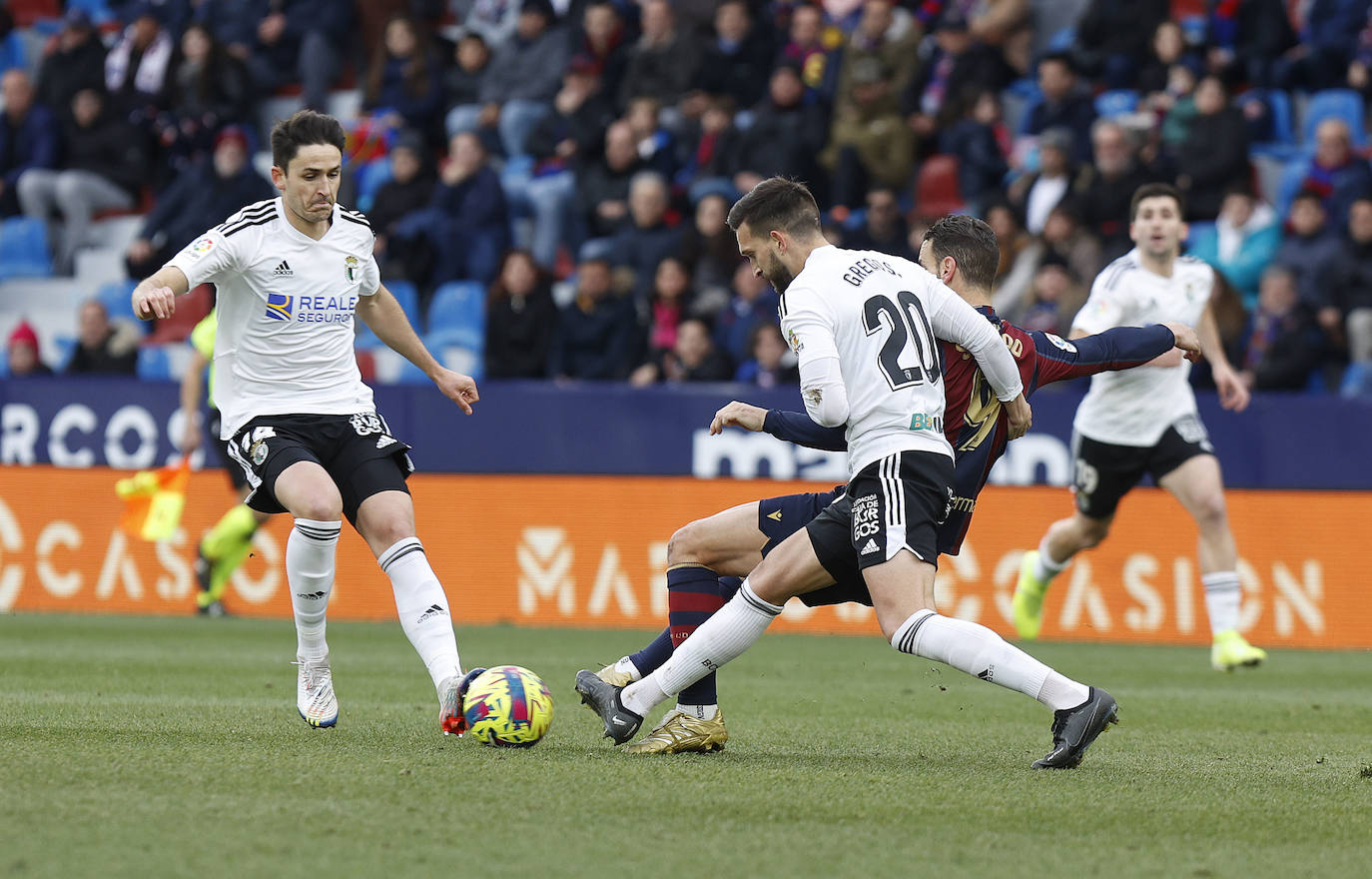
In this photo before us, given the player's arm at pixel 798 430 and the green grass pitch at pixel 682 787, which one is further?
the player's arm at pixel 798 430

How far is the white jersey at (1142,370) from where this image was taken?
962cm

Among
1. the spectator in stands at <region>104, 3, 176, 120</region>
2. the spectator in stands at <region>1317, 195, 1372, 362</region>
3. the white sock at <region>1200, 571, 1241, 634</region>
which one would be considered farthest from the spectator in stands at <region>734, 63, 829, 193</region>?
the spectator in stands at <region>104, 3, 176, 120</region>

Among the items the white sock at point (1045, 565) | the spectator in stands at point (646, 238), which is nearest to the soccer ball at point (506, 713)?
the white sock at point (1045, 565)

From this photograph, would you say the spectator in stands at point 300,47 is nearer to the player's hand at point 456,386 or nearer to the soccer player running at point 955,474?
the player's hand at point 456,386

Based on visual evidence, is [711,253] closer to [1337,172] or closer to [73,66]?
[1337,172]

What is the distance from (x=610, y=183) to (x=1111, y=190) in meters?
4.71

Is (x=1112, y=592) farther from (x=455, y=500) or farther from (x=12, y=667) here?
(x=12, y=667)

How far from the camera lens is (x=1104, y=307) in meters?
9.50

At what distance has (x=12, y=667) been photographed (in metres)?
8.80

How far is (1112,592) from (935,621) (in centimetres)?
699

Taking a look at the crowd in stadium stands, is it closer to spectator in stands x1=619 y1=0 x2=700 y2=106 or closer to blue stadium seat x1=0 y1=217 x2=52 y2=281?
spectator in stands x1=619 y1=0 x2=700 y2=106

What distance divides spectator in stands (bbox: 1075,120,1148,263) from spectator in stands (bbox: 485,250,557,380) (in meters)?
4.39

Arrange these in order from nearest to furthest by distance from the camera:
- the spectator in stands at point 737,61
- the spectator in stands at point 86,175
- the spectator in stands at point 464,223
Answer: the spectator in stands at point 464,223 → the spectator in stands at point 737,61 → the spectator in stands at point 86,175

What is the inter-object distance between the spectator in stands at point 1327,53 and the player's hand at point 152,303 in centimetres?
1163
